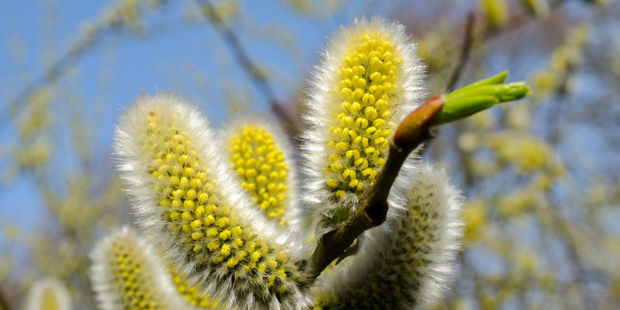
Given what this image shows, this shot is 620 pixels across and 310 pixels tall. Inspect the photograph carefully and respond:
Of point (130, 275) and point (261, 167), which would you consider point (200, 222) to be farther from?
point (130, 275)

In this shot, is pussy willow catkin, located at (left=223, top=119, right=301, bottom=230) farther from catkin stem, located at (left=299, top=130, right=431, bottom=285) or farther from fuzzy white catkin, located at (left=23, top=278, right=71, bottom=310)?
fuzzy white catkin, located at (left=23, top=278, right=71, bottom=310)

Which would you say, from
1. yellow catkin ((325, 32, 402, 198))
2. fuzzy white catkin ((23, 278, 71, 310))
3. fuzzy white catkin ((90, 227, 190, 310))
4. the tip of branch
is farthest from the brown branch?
fuzzy white catkin ((23, 278, 71, 310))

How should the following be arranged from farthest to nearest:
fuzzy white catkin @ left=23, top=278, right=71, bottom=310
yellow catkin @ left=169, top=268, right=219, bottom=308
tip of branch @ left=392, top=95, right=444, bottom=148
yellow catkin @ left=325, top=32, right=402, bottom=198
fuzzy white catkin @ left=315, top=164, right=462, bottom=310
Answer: fuzzy white catkin @ left=23, top=278, right=71, bottom=310 → yellow catkin @ left=169, top=268, right=219, bottom=308 → fuzzy white catkin @ left=315, top=164, right=462, bottom=310 → yellow catkin @ left=325, top=32, right=402, bottom=198 → tip of branch @ left=392, top=95, right=444, bottom=148

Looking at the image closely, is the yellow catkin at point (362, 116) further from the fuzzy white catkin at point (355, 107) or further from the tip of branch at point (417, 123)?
the tip of branch at point (417, 123)

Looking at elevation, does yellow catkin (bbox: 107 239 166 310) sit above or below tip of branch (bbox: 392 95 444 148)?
below

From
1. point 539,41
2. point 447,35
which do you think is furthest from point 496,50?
point 447,35

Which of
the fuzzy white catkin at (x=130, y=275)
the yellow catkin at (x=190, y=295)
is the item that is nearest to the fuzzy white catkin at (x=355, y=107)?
the yellow catkin at (x=190, y=295)

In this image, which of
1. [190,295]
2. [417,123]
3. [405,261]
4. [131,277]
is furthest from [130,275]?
[417,123]
